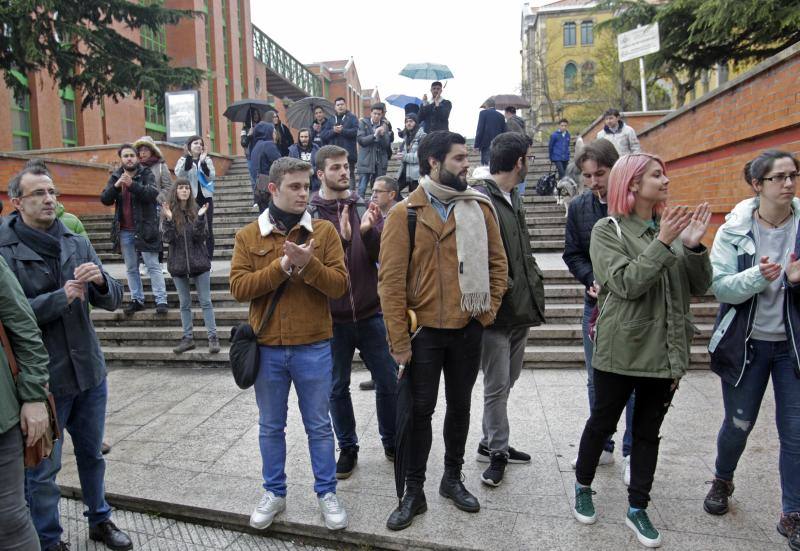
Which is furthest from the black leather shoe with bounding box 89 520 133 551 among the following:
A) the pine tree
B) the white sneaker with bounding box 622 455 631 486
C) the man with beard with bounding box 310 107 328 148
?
the pine tree

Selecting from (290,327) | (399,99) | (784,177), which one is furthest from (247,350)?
(399,99)

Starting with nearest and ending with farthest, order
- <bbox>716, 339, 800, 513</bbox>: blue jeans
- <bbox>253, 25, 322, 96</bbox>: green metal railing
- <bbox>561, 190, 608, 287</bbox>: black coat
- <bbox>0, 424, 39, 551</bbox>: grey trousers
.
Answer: <bbox>0, 424, 39, 551</bbox>: grey trousers → <bbox>716, 339, 800, 513</bbox>: blue jeans → <bbox>561, 190, 608, 287</bbox>: black coat → <bbox>253, 25, 322, 96</bbox>: green metal railing

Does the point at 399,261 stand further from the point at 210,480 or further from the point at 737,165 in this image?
the point at 737,165

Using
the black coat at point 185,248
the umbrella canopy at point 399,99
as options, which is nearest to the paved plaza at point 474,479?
the black coat at point 185,248

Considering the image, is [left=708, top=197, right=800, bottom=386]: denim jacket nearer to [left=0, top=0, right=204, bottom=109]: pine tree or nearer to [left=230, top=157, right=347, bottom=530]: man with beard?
[left=230, top=157, right=347, bottom=530]: man with beard

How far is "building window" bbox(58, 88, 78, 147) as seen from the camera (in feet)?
62.4

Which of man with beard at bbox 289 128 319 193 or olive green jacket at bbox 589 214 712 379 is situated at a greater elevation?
man with beard at bbox 289 128 319 193

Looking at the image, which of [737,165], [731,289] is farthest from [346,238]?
[737,165]

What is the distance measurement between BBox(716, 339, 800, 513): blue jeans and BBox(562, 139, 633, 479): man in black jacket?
59cm

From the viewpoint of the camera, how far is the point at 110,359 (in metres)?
7.30

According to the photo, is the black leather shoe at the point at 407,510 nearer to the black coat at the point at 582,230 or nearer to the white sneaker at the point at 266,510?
the white sneaker at the point at 266,510

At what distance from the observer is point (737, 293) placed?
123 inches

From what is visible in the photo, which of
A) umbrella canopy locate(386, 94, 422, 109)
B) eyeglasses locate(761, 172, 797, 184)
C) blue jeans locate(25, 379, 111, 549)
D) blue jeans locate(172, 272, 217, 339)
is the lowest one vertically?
blue jeans locate(25, 379, 111, 549)

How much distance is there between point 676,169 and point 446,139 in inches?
Answer: 288
